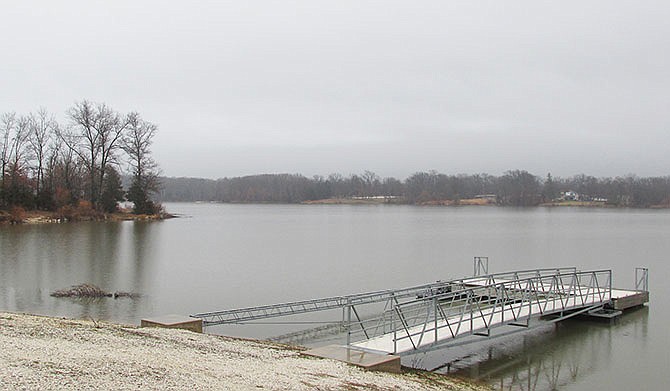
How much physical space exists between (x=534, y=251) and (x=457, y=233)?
16242 mm

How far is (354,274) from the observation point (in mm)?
30906

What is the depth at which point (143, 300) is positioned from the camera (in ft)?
74.8

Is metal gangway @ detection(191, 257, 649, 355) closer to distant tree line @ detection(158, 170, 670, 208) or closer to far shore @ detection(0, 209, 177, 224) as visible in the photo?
far shore @ detection(0, 209, 177, 224)

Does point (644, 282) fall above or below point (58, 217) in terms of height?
below

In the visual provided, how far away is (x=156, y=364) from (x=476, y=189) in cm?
17524

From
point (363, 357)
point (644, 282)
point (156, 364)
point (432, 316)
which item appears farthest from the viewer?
point (644, 282)

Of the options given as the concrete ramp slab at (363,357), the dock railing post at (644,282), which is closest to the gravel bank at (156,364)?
the concrete ramp slab at (363,357)

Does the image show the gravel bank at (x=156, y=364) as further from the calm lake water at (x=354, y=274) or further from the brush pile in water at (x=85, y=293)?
the brush pile in water at (x=85, y=293)

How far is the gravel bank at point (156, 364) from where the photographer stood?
8.80 m

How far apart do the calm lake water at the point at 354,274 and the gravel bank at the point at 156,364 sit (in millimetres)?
4034

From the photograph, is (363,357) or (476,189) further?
(476,189)

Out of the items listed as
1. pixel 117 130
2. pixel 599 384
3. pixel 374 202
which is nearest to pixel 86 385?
pixel 599 384

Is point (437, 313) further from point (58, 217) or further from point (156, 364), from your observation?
point (58, 217)

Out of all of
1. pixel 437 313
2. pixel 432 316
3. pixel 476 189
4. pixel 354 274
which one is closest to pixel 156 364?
pixel 437 313
